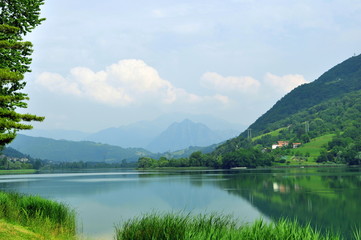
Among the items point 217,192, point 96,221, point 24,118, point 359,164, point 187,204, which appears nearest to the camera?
point 24,118

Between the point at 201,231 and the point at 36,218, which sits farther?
the point at 36,218

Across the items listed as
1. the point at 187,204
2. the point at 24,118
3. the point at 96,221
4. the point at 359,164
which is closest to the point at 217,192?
the point at 187,204

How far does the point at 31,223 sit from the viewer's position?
26672 mm

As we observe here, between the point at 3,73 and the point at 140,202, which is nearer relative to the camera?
the point at 3,73

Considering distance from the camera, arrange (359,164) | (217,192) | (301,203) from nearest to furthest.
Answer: (301,203)
(217,192)
(359,164)

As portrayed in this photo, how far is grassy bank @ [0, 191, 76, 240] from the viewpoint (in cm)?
2431

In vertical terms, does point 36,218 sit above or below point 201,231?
below

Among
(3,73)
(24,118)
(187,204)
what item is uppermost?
(3,73)

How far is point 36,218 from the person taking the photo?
26.8 m

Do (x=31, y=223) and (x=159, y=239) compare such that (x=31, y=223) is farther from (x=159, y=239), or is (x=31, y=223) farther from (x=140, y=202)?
(x=140, y=202)

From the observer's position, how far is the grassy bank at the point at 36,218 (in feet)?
79.8

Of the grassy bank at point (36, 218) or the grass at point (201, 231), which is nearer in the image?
the grass at point (201, 231)

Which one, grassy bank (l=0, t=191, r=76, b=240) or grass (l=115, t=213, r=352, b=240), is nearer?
grass (l=115, t=213, r=352, b=240)

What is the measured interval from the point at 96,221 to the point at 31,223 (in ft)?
53.8
